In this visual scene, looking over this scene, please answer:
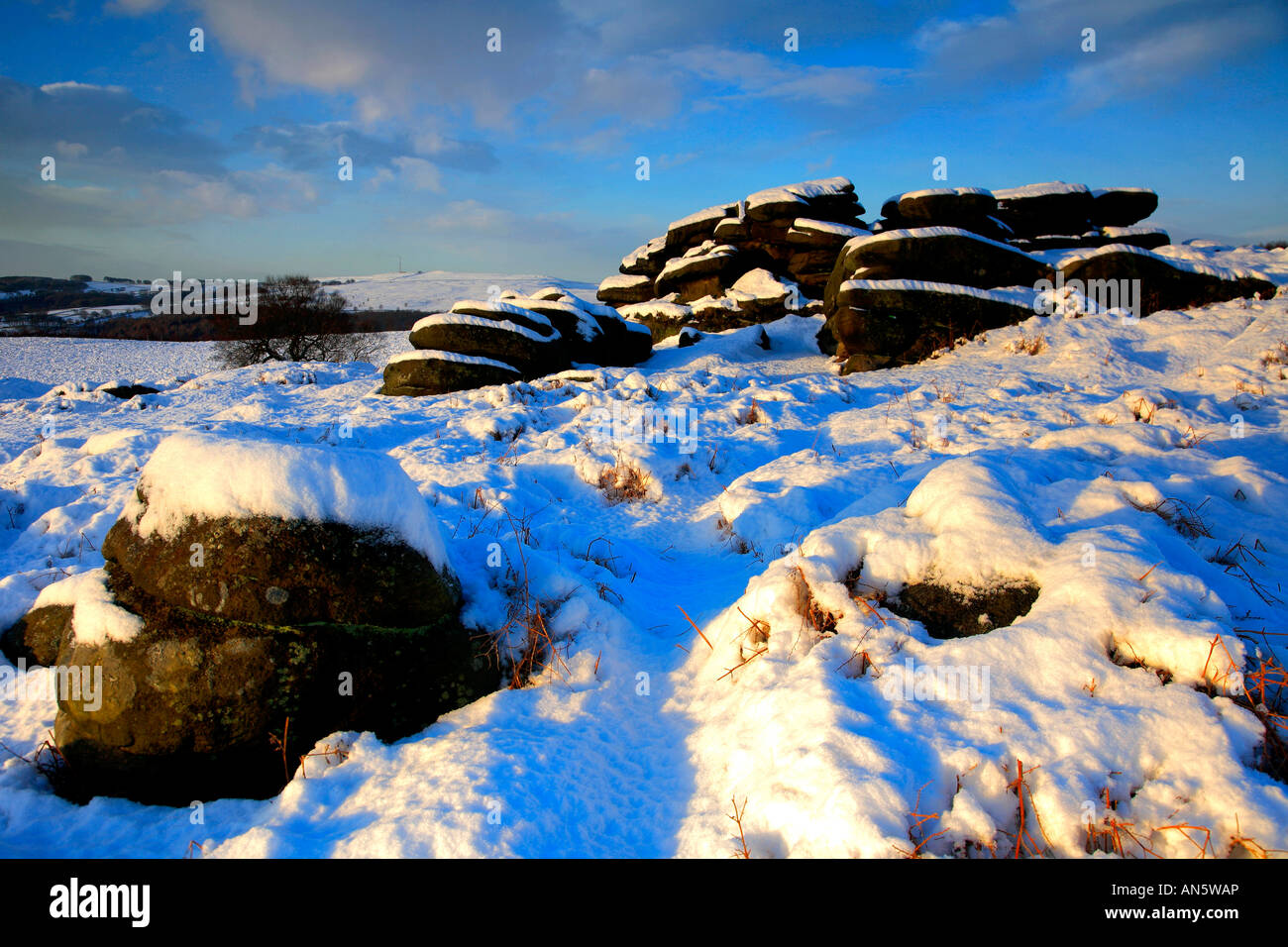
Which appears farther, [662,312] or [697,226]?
[697,226]

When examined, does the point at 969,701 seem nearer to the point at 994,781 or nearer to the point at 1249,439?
the point at 994,781

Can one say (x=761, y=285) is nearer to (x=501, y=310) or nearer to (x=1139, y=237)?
(x=501, y=310)

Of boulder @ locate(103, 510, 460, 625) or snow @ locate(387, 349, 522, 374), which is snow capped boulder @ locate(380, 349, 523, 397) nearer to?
snow @ locate(387, 349, 522, 374)

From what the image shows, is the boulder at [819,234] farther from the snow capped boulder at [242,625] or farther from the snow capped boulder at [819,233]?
the snow capped boulder at [242,625]

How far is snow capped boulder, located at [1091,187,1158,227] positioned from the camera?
22609 mm

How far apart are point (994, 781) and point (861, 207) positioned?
26.5m

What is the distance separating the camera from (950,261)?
13.4 meters

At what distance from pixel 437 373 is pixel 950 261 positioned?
11.6 m

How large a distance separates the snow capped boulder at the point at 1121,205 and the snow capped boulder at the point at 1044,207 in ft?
2.69

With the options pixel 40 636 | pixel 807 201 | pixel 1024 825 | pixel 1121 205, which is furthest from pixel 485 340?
pixel 1121 205
